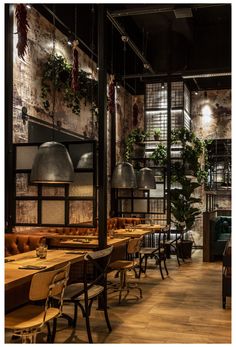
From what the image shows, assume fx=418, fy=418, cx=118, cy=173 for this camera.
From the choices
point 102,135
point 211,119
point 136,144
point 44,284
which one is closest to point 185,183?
point 136,144

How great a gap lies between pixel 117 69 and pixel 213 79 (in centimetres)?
284

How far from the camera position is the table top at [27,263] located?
3.43 metres

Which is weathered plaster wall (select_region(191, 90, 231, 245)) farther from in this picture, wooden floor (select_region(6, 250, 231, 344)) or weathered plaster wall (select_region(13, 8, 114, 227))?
weathered plaster wall (select_region(13, 8, 114, 227))

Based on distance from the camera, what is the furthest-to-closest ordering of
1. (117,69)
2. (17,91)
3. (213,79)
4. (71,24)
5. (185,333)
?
(213,79), (117,69), (71,24), (17,91), (185,333)

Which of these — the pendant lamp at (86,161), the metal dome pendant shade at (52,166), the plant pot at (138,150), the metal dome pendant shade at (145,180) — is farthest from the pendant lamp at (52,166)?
the plant pot at (138,150)

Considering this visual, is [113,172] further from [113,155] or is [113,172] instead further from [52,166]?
[52,166]

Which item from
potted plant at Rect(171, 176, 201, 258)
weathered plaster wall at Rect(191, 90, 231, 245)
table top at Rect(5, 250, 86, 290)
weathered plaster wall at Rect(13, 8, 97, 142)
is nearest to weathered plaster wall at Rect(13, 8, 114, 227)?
weathered plaster wall at Rect(13, 8, 97, 142)

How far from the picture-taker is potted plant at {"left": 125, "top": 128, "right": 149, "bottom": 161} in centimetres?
1116

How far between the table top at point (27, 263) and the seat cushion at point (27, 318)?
0.88 feet

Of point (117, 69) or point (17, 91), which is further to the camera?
point (117, 69)

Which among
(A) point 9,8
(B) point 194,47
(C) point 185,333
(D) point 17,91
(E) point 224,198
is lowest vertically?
(C) point 185,333
